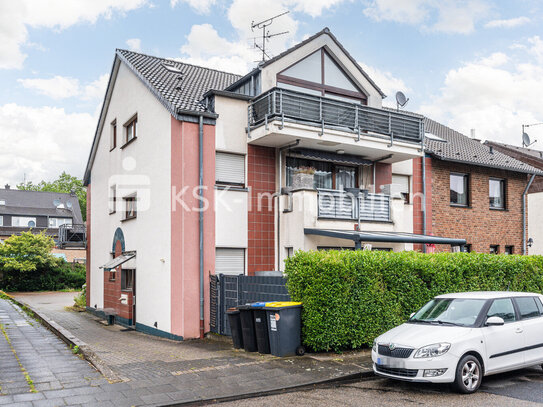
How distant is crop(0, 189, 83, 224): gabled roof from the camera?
197ft

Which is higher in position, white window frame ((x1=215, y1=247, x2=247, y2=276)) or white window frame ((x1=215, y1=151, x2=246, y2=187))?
white window frame ((x1=215, y1=151, x2=246, y2=187))

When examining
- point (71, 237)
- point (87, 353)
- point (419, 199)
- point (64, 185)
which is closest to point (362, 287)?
point (87, 353)

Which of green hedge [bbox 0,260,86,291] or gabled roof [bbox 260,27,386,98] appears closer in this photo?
gabled roof [bbox 260,27,386,98]

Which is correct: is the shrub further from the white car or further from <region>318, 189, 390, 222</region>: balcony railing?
the white car

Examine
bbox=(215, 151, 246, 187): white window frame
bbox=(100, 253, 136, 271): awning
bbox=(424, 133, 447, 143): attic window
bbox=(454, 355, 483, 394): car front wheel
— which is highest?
bbox=(424, 133, 447, 143): attic window

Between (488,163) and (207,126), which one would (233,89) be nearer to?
(207,126)

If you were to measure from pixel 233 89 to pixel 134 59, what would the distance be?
4.23 metres

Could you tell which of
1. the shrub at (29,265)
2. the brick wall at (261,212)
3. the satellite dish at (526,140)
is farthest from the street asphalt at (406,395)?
the shrub at (29,265)

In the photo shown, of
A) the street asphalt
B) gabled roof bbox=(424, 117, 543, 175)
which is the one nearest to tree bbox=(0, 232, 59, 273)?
gabled roof bbox=(424, 117, 543, 175)

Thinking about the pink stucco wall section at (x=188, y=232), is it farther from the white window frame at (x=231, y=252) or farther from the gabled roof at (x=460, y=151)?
the gabled roof at (x=460, y=151)

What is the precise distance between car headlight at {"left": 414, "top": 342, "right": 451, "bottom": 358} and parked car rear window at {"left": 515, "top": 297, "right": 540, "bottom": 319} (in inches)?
84.2

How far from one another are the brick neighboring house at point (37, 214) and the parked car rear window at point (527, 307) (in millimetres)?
50466

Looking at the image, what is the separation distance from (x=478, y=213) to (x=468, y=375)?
548 inches

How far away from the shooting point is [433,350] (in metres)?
7.94
